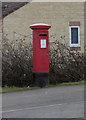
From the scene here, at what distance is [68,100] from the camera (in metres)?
11.1

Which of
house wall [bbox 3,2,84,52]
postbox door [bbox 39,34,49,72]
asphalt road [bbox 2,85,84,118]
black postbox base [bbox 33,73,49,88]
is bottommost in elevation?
asphalt road [bbox 2,85,84,118]

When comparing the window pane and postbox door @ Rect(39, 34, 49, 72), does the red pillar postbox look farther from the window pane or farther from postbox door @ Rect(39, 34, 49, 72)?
the window pane

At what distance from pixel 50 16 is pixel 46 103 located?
9428 mm

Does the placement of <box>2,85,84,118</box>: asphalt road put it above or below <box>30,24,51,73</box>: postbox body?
below

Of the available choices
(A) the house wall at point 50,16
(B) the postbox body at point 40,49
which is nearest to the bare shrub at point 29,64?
(B) the postbox body at point 40,49

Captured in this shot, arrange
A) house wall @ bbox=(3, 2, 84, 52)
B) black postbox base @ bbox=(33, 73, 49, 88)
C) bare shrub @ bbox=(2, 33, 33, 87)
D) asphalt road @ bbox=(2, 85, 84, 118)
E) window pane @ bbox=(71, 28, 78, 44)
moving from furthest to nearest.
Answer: window pane @ bbox=(71, 28, 78, 44) < house wall @ bbox=(3, 2, 84, 52) < bare shrub @ bbox=(2, 33, 33, 87) < black postbox base @ bbox=(33, 73, 49, 88) < asphalt road @ bbox=(2, 85, 84, 118)

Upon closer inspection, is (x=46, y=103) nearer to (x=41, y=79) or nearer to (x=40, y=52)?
(x=41, y=79)

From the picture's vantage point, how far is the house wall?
19359 mm

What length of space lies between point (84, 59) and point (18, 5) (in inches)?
214

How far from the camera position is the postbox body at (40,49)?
46.0ft

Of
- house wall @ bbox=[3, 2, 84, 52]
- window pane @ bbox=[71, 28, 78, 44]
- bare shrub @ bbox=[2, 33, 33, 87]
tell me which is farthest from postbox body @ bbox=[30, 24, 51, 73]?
window pane @ bbox=[71, 28, 78, 44]

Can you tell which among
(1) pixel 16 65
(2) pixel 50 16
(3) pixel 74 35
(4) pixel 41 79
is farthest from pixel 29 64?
(3) pixel 74 35

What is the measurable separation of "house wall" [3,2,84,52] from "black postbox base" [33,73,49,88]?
5.44 metres

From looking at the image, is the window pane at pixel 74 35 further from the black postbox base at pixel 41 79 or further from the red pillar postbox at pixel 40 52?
the black postbox base at pixel 41 79
